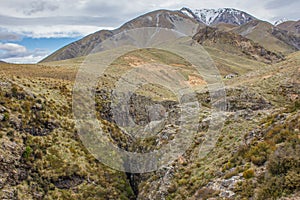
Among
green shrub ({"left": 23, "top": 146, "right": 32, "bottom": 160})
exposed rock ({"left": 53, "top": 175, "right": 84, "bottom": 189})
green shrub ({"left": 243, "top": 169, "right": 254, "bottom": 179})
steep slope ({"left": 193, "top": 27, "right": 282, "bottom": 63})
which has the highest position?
steep slope ({"left": 193, "top": 27, "right": 282, "bottom": 63})

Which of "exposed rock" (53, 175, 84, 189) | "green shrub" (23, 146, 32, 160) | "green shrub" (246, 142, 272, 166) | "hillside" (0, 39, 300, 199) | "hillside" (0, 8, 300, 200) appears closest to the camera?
"hillside" (0, 39, 300, 199)

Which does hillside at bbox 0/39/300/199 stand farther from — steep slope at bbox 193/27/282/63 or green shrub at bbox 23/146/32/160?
steep slope at bbox 193/27/282/63

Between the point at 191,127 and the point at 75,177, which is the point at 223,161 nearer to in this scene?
the point at 191,127

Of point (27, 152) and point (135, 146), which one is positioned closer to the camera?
point (27, 152)

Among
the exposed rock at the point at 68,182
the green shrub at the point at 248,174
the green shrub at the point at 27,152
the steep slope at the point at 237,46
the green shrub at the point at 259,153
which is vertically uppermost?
the steep slope at the point at 237,46

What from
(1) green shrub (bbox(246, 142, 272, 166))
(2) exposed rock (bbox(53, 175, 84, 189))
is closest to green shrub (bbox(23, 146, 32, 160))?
(2) exposed rock (bbox(53, 175, 84, 189))

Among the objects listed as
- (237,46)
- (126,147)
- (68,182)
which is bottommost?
(68,182)

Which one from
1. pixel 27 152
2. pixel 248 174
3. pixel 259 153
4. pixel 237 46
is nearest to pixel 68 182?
pixel 27 152

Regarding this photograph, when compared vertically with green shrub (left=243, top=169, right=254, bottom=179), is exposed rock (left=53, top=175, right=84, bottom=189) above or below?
below

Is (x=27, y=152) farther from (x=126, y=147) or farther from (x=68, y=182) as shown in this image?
(x=126, y=147)

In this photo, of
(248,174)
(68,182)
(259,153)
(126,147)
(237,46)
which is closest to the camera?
(248,174)

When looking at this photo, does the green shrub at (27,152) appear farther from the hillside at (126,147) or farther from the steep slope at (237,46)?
the steep slope at (237,46)

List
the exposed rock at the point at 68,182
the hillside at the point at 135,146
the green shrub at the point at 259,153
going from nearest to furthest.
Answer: the green shrub at the point at 259,153 < the hillside at the point at 135,146 < the exposed rock at the point at 68,182

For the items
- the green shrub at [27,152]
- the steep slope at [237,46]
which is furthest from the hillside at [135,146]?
the steep slope at [237,46]
